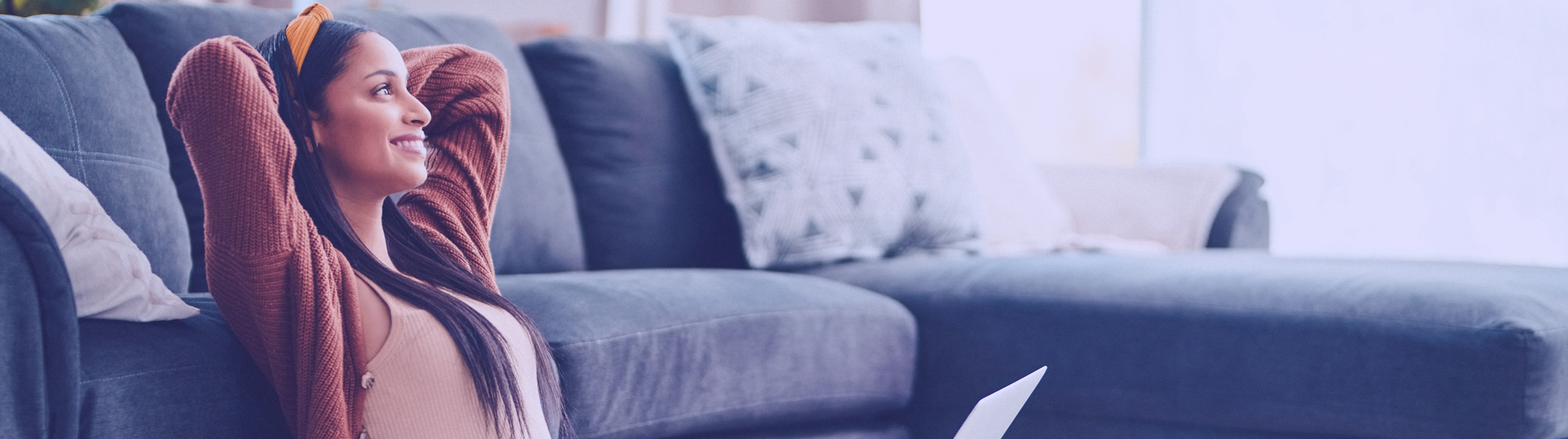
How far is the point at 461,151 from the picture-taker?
81 cm

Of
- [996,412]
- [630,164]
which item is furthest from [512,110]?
[996,412]

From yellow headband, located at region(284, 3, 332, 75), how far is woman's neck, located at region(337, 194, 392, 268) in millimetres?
88

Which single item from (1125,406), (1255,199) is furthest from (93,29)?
(1255,199)

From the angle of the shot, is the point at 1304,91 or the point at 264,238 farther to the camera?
the point at 1304,91

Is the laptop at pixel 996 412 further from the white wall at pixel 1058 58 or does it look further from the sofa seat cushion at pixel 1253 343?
the white wall at pixel 1058 58

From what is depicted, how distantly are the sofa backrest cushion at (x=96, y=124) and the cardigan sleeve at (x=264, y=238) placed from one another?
314mm

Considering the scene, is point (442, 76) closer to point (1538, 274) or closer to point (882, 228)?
point (882, 228)

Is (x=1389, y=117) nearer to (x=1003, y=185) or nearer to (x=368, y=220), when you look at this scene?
(x=1003, y=185)

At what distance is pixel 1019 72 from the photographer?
10.8ft

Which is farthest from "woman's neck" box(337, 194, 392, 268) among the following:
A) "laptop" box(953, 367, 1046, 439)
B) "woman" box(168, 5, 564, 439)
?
"laptop" box(953, 367, 1046, 439)

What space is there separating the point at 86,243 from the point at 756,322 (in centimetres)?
63

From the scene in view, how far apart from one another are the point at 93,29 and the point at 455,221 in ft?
1.69

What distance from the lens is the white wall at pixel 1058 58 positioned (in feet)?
10.6

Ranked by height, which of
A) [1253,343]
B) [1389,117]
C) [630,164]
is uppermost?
[630,164]
